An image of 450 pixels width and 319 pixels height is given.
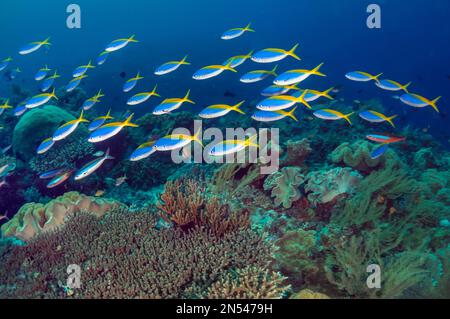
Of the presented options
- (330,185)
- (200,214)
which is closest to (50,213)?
(200,214)

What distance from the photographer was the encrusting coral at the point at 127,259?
3.66 m

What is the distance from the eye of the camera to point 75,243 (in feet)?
15.1

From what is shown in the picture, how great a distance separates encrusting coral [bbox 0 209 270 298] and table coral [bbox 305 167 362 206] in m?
1.96

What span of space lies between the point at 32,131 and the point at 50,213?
574 cm

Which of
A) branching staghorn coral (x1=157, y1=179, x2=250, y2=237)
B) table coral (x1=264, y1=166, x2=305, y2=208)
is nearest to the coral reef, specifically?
branching staghorn coral (x1=157, y1=179, x2=250, y2=237)

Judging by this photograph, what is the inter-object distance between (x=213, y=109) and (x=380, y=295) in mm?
3966

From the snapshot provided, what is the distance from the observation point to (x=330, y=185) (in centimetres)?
564

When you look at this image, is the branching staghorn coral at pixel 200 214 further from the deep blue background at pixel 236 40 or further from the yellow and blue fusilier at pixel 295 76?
the deep blue background at pixel 236 40

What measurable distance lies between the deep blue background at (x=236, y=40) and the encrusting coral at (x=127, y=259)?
21.5m

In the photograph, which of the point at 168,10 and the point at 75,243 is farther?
the point at 168,10

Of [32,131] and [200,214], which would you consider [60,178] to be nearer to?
[200,214]
